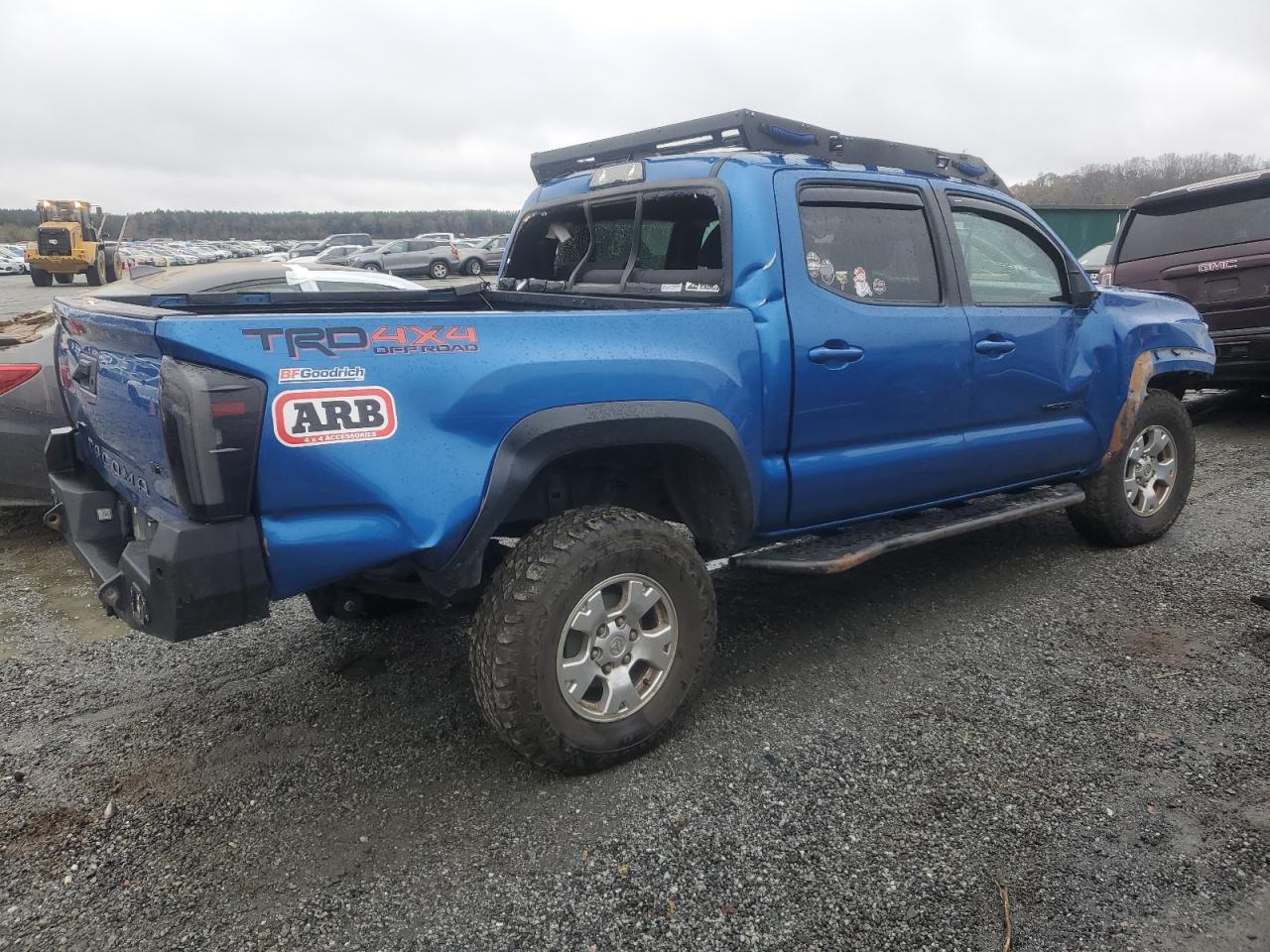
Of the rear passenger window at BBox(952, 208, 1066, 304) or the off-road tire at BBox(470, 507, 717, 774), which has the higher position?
the rear passenger window at BBox(952, 208, 1066, 304)

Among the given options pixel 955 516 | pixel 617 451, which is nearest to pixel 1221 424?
pixel 955 516

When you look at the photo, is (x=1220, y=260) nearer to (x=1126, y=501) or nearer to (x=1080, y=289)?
(x=1126, y=501)

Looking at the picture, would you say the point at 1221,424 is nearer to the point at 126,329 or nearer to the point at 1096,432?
the point at 1096,432

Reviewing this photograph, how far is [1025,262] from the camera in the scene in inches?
167

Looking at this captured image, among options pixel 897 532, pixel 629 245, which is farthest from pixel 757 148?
pixel 897 532

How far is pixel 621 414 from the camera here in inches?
110

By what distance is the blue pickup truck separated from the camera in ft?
7.59

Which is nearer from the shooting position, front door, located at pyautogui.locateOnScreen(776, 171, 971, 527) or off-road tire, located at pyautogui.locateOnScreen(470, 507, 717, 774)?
off-road tire, located at pyautogui.locateOnScreen(470, 507, 717, 774)

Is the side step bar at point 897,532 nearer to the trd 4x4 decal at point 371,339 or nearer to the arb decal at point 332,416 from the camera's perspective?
the trd 4x4 decal at point 371,339

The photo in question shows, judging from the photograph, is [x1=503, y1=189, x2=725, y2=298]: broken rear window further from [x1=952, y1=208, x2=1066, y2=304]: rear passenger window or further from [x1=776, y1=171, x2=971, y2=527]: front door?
[x1=952, y1=208, x2=1066, y2=304]: rear passenger window

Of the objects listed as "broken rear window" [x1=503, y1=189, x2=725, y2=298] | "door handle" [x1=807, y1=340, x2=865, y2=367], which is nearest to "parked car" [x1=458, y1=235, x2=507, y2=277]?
"broken rear window" [x1=503, y1=189, x2=725, y2=298]

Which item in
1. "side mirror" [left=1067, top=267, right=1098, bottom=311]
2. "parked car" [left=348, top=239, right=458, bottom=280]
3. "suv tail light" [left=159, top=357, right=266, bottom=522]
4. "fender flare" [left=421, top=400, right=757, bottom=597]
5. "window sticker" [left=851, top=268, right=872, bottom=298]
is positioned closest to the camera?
"suv tail light" [left=159, top=357, right=266, bottom=522]

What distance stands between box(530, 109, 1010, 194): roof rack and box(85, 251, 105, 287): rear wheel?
32.9 m

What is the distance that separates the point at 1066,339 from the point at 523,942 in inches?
139
